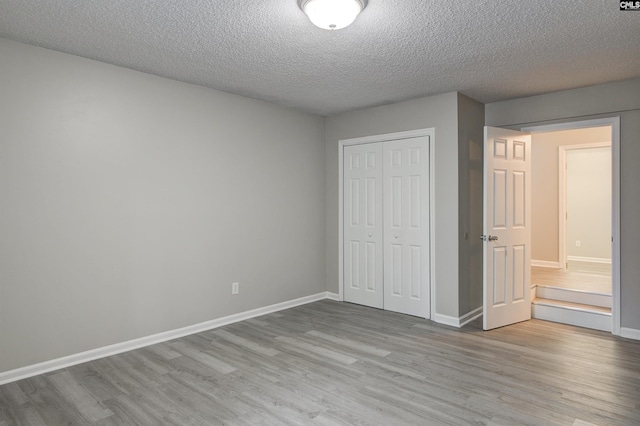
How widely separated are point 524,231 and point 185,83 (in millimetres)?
3950

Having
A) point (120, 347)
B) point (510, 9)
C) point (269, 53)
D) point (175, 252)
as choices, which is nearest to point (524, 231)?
point (510, 9)

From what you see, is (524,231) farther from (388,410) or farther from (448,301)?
(388,410)

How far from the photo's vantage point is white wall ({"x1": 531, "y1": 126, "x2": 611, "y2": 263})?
6.47m

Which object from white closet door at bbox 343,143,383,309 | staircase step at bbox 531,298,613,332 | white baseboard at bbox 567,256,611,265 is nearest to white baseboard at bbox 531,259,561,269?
white baseboard at bbox 567,256,611,265

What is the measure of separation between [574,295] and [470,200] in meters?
1.69

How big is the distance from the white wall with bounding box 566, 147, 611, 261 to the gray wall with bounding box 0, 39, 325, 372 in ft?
17.7

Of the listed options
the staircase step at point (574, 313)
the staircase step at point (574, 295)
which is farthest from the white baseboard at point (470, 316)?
the staircase step at point (574, 295)

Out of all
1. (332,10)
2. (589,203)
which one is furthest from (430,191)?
(589,203)

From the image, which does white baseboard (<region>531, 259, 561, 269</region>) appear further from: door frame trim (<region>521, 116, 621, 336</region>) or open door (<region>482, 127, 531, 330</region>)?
door frame trim (<region>521, 116, 621, 336</region>)

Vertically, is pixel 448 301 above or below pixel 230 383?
above

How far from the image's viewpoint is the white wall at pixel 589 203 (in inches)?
268

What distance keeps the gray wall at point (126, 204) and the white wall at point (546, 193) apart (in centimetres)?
441

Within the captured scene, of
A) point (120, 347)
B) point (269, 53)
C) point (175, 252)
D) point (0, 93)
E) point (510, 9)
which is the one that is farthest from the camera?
point (175, 252)

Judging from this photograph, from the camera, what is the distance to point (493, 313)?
4.09 meters
